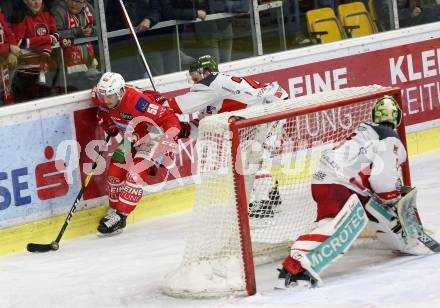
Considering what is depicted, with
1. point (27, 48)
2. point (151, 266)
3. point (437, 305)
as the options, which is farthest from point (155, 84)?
point (437, 305)

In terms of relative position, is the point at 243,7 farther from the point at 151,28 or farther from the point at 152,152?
the point at 152,152

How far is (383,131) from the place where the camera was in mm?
5852

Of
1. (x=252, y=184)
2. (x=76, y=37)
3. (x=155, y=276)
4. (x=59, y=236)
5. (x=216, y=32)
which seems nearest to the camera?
(x=155, y=276)

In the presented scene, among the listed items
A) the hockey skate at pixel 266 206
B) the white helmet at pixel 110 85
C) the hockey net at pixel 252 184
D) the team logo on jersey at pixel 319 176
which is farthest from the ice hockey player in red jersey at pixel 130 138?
the team logo on jersey at pixel 319 176

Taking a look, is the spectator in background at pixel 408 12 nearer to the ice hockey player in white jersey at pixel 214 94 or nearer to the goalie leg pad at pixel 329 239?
the ice hockey player in white jersey at pixel 214 94

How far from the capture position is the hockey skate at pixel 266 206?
21.1 feet

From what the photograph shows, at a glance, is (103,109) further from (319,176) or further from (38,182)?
(319,176)

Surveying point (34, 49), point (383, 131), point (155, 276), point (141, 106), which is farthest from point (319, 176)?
point (34, 49)

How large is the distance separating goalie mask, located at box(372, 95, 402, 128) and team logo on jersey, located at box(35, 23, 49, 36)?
226 cm

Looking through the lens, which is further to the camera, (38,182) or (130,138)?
(130,138)

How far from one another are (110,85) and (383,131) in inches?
74.8

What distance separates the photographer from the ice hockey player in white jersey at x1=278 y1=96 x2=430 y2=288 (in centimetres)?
555

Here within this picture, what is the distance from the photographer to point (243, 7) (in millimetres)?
8289

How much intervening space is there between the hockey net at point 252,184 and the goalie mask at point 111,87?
95cm
